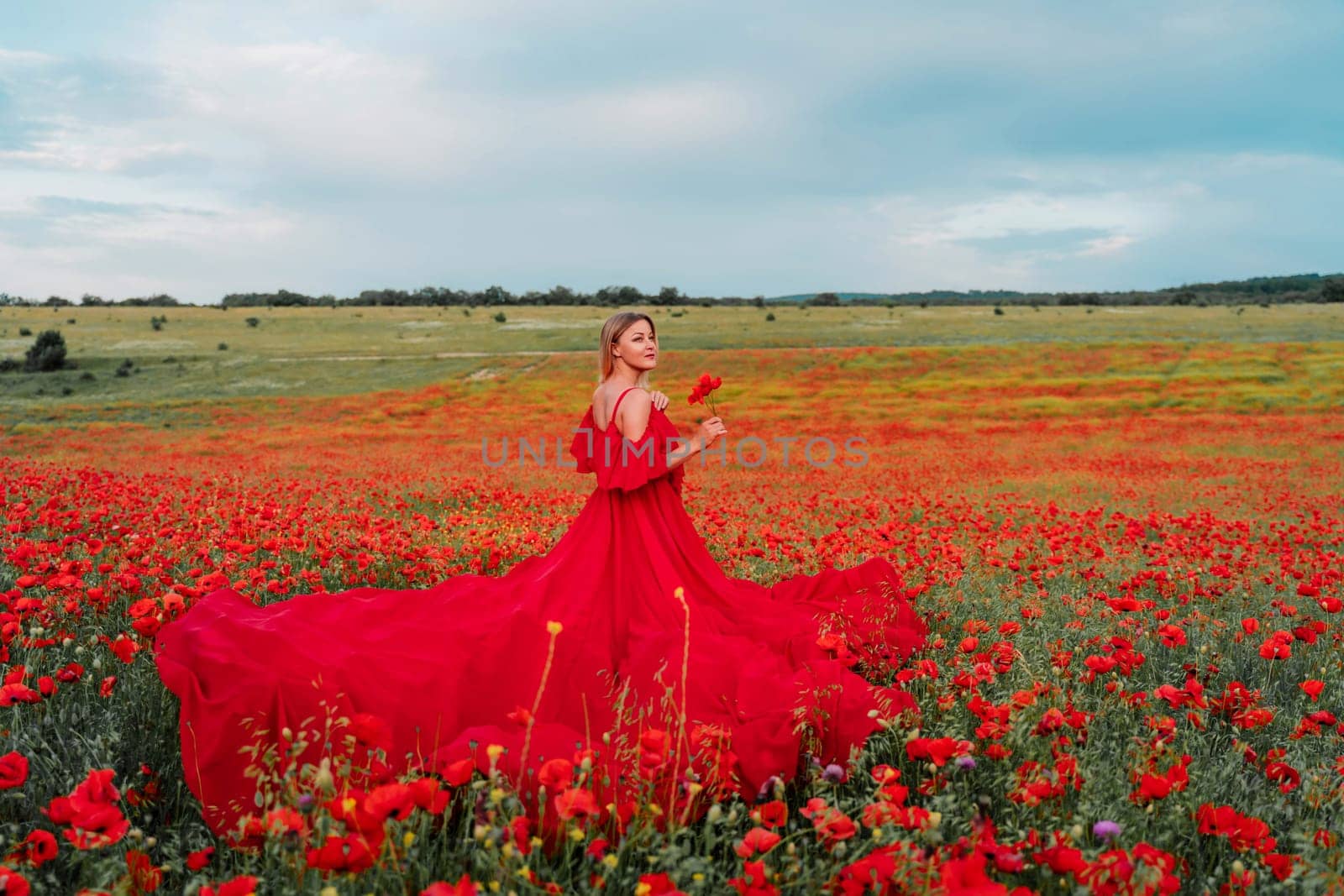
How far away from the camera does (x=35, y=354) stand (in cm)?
3347

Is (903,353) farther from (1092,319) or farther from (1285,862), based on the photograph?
(1285,862)

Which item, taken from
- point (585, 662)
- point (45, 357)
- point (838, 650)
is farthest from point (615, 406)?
point (45, 357)

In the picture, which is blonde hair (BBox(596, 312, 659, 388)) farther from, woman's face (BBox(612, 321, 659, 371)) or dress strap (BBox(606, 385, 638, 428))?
dress strap (BBox(606, 385, 638, 428))

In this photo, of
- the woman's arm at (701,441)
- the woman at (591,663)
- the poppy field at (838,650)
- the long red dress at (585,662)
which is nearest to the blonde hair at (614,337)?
the woman at (591,663)

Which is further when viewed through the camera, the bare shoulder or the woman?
the bare shoulder

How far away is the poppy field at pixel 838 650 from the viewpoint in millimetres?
2150

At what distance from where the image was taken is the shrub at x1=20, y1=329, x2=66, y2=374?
33031 millimetres

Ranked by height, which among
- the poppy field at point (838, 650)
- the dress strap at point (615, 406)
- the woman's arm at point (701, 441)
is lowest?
the poppy field at point (838, 650)

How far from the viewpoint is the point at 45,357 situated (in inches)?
1313

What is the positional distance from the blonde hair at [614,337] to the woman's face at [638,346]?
0.02m

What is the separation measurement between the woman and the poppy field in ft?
0.38

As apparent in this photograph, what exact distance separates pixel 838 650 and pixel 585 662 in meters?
1.47

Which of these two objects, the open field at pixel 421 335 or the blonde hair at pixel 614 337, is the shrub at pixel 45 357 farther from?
the blonde hair at pixel 614 337

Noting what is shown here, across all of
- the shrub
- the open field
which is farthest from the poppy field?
the shrub
